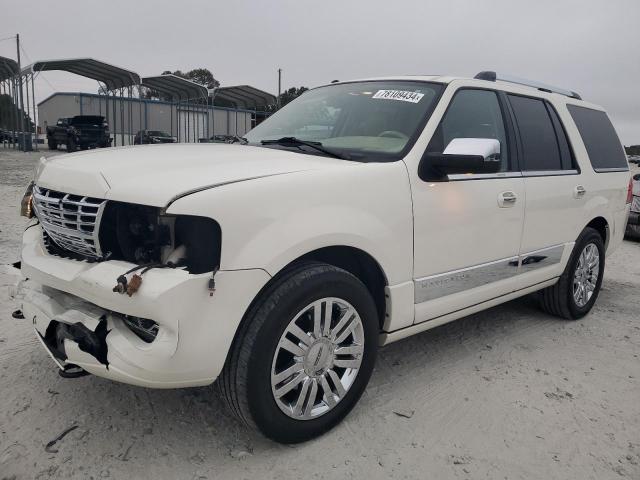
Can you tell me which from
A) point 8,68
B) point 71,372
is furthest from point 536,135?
point 8,68

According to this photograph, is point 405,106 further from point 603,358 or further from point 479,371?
point 603,358

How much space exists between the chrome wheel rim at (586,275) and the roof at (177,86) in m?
20.7

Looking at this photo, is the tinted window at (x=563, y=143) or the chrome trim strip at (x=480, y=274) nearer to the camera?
the chrome trim strip at (x=480, y=274)

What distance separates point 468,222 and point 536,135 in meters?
1.25

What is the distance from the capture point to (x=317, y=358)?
249 centimetres

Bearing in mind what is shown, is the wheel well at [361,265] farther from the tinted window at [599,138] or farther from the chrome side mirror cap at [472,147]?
the tinted window at [599,138]

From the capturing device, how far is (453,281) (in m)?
3.10

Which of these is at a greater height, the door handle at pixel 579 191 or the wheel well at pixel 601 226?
the door handle at pixel 579 191

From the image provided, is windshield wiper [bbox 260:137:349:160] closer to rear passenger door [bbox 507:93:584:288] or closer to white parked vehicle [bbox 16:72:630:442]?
white parked vehicle [bbox 16:72:630:442]

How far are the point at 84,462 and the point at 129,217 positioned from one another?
1.10 m

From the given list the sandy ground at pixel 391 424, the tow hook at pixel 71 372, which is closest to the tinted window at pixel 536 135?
the sandy ground at pixel 391 424

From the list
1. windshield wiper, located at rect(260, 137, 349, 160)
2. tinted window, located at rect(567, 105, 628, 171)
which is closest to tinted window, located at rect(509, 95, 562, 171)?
tinted window, located at rect(567, 105, 628, 171)

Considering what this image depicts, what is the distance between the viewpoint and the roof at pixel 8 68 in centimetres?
2284

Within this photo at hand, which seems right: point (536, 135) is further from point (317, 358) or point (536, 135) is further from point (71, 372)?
point (71, 372)
